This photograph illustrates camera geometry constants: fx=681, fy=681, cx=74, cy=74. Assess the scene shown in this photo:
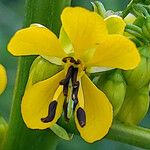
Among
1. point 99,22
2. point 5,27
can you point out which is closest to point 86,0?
point 5,27

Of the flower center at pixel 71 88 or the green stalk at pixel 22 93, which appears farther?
the green stalk at pixel 22 93

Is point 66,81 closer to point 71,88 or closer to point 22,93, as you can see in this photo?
point 71,88

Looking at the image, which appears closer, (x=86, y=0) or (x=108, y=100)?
(x=108, y=100)

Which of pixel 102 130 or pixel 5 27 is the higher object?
pixel 102 130

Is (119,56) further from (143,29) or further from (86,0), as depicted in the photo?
(86,0)

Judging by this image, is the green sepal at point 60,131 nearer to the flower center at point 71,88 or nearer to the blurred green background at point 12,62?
the flower center at point 71,88

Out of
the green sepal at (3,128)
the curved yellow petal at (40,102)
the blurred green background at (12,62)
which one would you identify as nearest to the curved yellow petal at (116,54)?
the curved yellow petal at (40,102)

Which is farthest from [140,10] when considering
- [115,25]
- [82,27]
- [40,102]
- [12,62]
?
[12,62]
